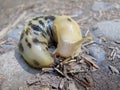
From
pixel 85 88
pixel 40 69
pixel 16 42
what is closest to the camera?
pixel 85 88

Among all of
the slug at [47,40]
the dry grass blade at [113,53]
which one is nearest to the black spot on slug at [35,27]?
the slug at [47,40]

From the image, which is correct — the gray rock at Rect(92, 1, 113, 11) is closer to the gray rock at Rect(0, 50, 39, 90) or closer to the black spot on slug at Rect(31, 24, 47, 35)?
the black spot on slug at Rect(31, 24, 47, 35)

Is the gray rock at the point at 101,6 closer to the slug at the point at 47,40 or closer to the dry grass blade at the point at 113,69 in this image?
the slug at the point at 47,40

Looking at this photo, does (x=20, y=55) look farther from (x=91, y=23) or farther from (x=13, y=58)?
(x=91, y=23)

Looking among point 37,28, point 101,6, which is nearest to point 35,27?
point 37,28

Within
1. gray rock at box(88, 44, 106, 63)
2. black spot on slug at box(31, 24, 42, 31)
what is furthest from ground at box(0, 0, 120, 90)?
black spot on slug at box(31, 24, 42, 31)

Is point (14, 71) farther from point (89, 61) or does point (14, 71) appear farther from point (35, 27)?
point (89, 61)

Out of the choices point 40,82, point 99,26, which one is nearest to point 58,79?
point 40,82
